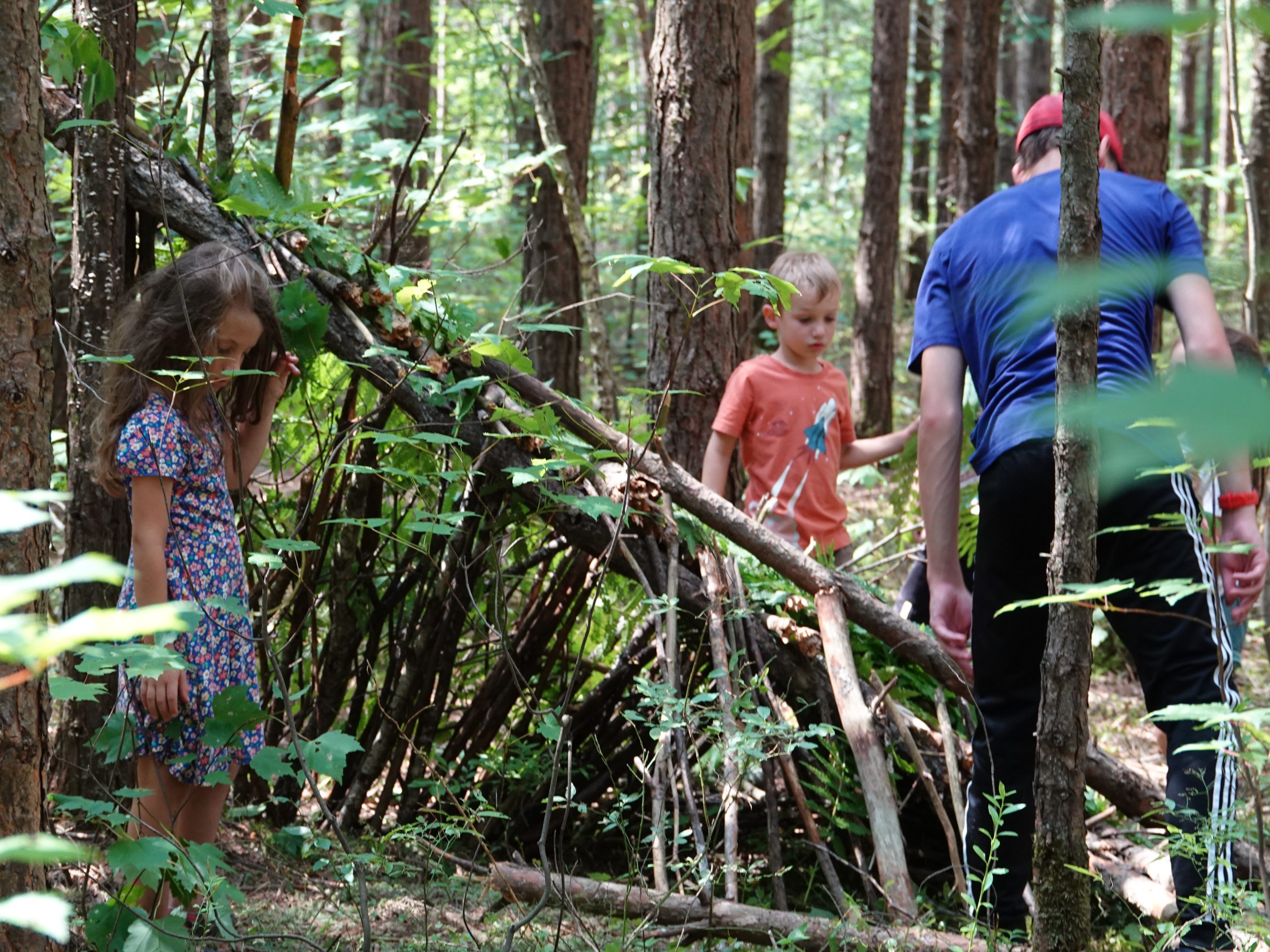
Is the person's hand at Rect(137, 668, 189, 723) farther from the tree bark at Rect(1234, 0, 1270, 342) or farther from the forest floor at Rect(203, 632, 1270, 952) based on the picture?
the tree bark at Rect(1234, 0, 1270, 342)

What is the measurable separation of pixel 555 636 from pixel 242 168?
190cm

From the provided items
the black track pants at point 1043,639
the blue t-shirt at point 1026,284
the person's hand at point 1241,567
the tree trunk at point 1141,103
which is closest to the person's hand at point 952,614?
the black track pants at point 1043,639

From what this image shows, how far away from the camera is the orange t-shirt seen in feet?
12.7

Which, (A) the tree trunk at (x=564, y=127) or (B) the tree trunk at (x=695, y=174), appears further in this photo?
(A) the tree trunk at (x=564, y=127)

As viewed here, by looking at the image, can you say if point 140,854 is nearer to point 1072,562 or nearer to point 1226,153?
point 1072,562

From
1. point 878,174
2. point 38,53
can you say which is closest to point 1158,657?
point 38,53

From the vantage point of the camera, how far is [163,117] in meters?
3.22

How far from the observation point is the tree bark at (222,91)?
3301 mm

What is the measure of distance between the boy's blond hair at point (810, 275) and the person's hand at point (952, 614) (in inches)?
57.3

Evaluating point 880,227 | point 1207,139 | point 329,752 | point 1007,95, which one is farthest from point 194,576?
point 1207,139

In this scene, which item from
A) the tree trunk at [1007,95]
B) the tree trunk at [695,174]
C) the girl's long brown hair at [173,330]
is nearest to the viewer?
the girl's long brown hair at [173,330]

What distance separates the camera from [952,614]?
2.86m

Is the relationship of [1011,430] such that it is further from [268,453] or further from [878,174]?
[878,174]

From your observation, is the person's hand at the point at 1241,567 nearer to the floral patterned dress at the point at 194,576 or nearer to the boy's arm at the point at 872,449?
the boy's arm at the point at 872,449
